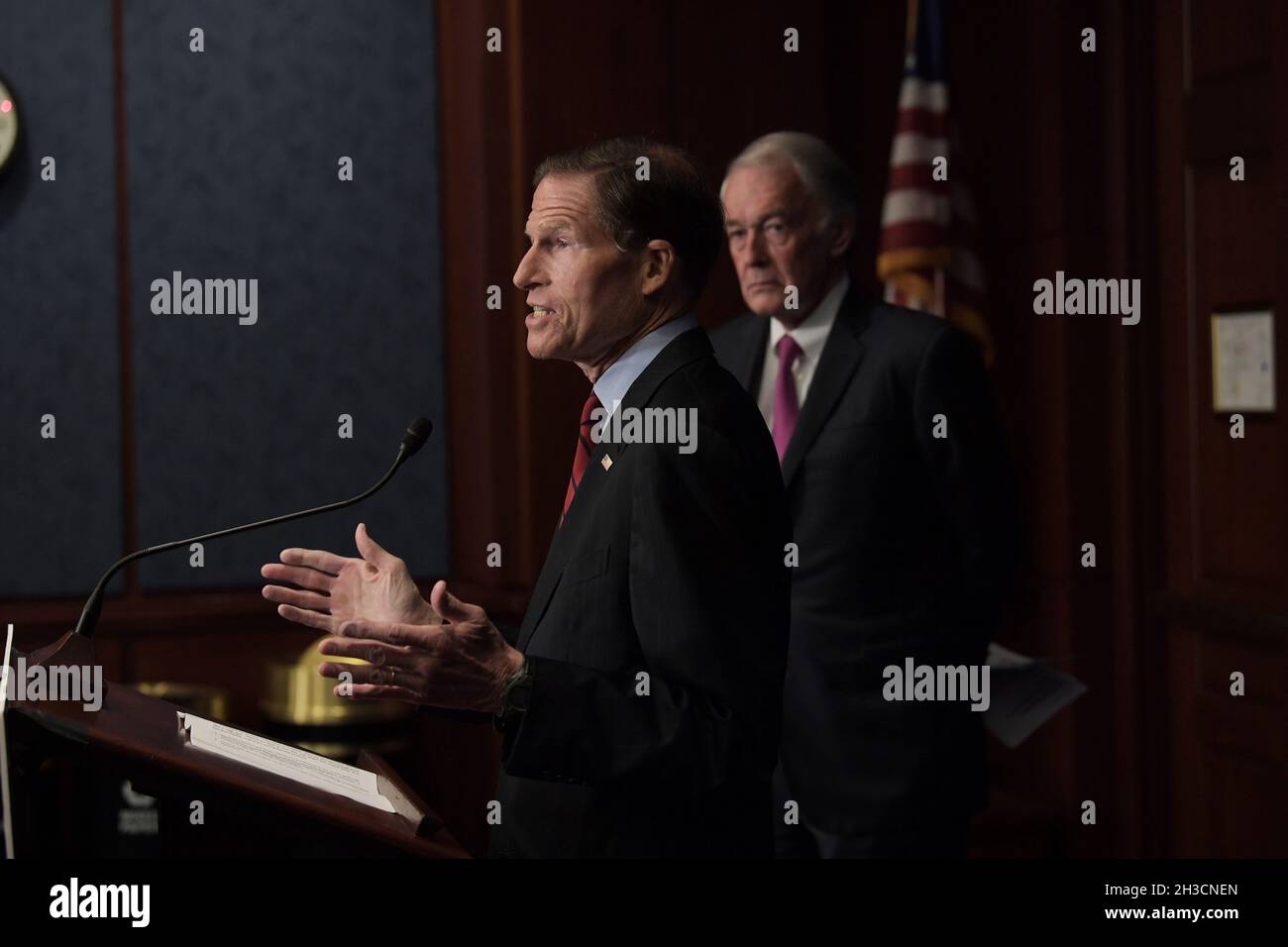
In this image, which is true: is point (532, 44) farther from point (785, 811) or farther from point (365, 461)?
point (785, 811)

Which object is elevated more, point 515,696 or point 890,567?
point 890,567

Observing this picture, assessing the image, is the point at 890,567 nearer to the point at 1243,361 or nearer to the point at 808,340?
the point at 808,340

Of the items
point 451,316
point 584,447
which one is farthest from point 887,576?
point 451,316

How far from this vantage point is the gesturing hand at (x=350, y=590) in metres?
1.31

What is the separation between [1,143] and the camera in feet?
12.1

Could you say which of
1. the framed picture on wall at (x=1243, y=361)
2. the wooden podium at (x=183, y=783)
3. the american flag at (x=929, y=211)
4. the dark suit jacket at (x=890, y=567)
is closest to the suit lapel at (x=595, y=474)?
the wooden podium at (x=183, y=783)

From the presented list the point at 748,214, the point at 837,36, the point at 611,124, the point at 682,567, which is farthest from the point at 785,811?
the point at 837,36

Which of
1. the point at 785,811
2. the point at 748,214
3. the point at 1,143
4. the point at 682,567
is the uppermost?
the point at 1,143

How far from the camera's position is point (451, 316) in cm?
397

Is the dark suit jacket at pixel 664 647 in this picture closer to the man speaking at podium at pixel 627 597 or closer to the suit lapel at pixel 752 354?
the man speaking at podium at pixel 627 597

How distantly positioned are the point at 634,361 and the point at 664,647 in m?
0.34

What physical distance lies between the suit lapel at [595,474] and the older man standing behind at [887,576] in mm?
1048

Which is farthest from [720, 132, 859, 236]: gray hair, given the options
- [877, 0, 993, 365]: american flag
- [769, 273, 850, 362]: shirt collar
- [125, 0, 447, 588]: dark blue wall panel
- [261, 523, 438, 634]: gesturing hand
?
[261, 523, 438, 634]: gesturing hand

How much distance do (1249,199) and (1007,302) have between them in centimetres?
88
